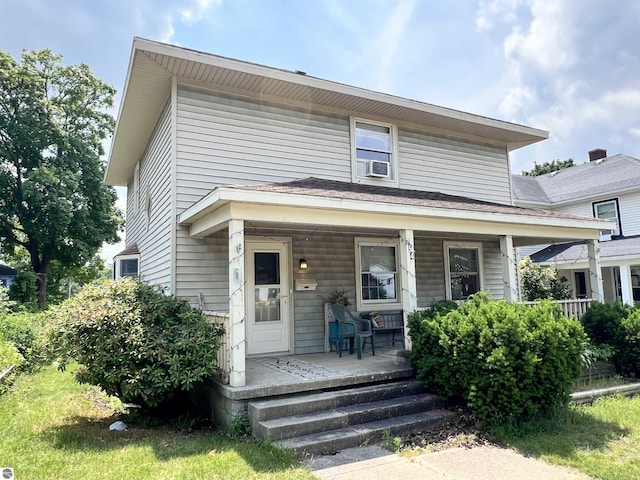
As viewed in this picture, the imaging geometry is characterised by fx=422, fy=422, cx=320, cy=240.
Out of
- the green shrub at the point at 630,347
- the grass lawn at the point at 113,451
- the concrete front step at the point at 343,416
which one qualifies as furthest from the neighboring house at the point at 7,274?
the green shrub at the point at 630,347

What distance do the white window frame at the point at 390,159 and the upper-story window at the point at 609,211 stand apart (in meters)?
11.7

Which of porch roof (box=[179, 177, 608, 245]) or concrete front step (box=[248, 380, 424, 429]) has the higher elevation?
porch roof (box=[179, 177, 608, 245])

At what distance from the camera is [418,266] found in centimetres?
953

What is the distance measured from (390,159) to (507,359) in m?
5.48

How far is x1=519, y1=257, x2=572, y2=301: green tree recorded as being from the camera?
1371 cm

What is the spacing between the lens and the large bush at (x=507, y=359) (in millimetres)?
4949

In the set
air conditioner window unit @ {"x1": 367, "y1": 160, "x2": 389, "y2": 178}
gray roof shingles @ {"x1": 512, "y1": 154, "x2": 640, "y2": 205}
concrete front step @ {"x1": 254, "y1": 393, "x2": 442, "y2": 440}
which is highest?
gray roof shingles @ {"x1": 512, "y1": 154, "x2": 640, "y2": 205}

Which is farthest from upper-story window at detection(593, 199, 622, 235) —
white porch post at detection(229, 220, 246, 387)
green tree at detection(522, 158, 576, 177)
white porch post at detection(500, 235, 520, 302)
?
green tree at detection(522, 158, 576, 177)

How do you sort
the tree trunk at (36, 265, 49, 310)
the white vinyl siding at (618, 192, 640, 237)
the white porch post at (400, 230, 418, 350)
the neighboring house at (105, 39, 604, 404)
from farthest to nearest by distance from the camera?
the tree trunk at (36, 265, 49, 310) → the white vinyl siding at (618, 192, 640, 237) → the white porch post at (400, 230, 418, 350) → the neighboring house at (105, 39, 604, 404)

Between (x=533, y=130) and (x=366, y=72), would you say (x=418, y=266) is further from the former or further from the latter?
(x=366, y=72)

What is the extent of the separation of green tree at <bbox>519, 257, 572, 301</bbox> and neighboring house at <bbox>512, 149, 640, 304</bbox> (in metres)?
1.98

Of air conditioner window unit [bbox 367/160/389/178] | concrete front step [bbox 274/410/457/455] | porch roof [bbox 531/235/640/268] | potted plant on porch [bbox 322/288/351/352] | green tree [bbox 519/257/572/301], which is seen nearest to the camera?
concrete front step [bbox 274/410/457/455]

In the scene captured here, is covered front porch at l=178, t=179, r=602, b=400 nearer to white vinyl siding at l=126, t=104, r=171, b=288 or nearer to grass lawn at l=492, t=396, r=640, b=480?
white vinyl siding at l=126, t=104, r=171, b=288

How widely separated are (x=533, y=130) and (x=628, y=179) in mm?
9030
